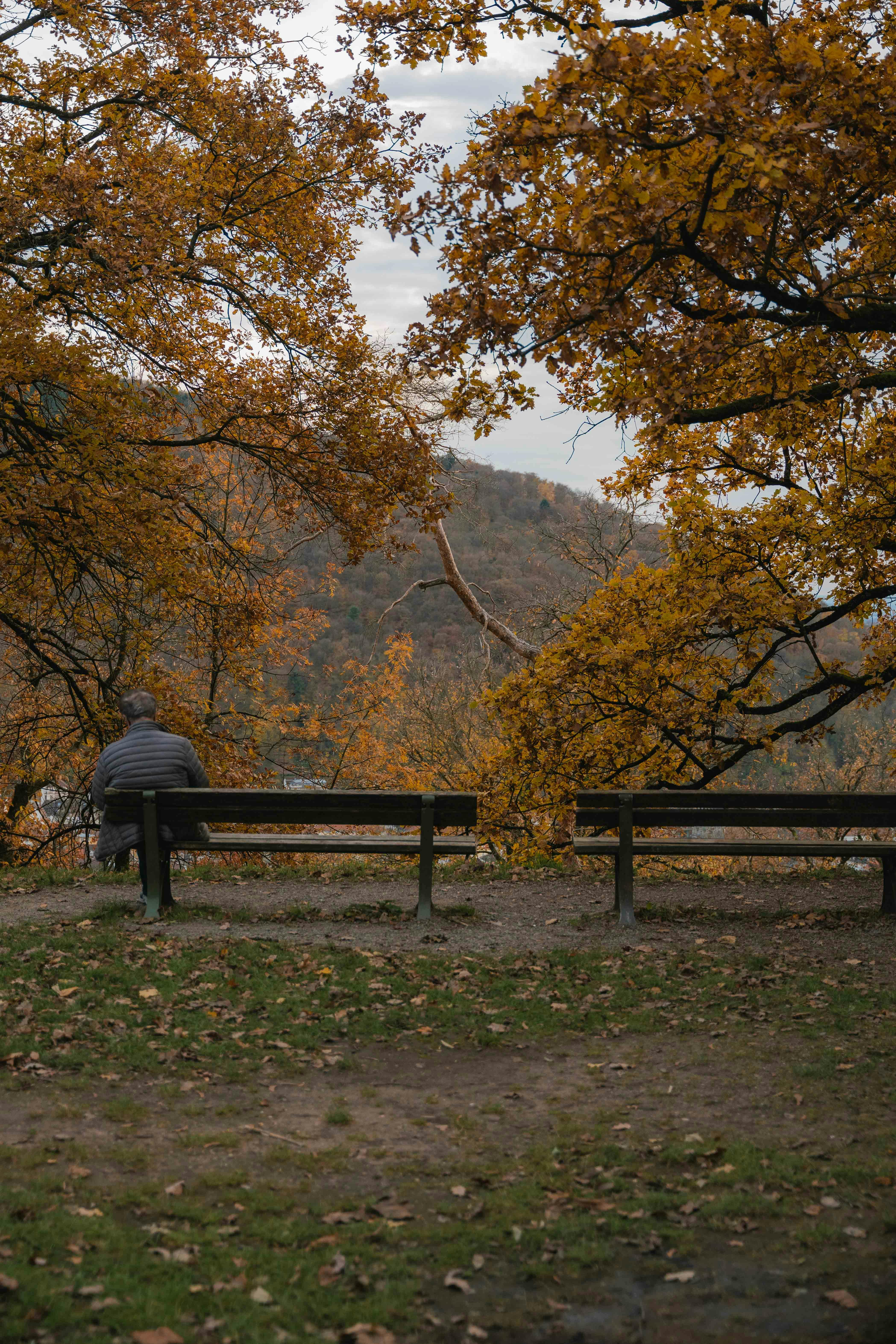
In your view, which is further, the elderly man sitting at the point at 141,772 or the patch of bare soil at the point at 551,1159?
the elderly man sitting at the point at 141,772

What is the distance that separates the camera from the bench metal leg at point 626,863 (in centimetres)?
794

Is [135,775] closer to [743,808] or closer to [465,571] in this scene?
[743,808]

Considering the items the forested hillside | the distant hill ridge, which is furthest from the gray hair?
the distant hill ridge

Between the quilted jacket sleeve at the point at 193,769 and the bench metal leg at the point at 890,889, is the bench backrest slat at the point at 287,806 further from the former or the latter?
the bench metal leg at the point at 890,889

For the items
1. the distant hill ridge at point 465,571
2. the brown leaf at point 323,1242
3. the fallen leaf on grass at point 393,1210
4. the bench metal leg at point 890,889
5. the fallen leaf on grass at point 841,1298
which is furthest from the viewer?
the distant hill ridge at point 465,571

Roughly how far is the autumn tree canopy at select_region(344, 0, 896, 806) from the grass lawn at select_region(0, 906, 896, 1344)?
10.5 ft

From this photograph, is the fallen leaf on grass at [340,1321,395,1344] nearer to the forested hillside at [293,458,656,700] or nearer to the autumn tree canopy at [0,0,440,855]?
the autumn tree canopy at [0,0,440,855]

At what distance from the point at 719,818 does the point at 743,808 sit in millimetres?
201

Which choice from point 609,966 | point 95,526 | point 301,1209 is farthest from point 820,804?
point 95,526

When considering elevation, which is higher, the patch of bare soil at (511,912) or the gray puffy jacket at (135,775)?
the gray puffy jacket at (135,775)

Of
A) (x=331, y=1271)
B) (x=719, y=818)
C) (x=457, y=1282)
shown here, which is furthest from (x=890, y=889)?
(x=331, y=1271)

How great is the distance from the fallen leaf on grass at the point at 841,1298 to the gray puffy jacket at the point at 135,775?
556 cm

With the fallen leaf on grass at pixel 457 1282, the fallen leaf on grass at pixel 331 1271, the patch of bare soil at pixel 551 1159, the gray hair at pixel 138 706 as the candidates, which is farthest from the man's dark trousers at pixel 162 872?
the fallen leaf on grass at pixel 457 1282

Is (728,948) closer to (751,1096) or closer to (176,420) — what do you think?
(751,1096)
